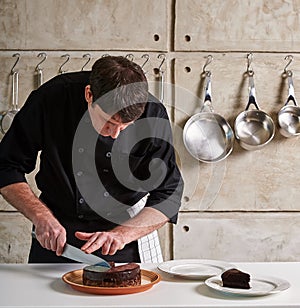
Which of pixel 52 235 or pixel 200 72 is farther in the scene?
pixel 200 72

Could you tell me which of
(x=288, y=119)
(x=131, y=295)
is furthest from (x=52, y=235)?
(x=288, y=119)

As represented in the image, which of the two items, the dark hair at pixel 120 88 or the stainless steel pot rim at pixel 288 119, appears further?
the stainless steel pot rim at pixel 288 119

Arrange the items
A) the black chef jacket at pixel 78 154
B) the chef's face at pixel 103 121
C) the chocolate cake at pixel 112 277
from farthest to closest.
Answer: the black chef jacket at pixel 78 154, the chef's face at pixel 103 121, the chocolate cake at pixel 112 277

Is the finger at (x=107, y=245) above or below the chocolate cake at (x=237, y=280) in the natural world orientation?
above

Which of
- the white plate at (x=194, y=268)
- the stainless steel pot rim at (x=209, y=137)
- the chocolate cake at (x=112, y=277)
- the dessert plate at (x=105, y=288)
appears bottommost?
the white plate at (x=194, y=268)

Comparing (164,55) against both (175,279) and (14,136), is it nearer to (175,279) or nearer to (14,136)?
(14,136)

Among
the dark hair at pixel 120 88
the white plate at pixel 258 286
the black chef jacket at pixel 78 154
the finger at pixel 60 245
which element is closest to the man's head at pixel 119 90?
the dark hair at pixel 120 88

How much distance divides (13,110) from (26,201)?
2.82ft

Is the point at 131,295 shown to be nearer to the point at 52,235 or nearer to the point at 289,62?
the point at 52,235

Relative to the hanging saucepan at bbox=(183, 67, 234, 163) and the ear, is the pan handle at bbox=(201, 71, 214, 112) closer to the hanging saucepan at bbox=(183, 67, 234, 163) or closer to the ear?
the hanging saucepan at bbox=(183, 67, 234, 163)

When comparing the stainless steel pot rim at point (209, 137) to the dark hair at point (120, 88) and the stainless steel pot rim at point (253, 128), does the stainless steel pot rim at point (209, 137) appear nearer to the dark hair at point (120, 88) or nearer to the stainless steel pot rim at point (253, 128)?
the stainless steel pot rim at point (253, 128)

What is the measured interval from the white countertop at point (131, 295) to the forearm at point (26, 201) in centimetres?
19

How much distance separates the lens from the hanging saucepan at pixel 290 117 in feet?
8.70

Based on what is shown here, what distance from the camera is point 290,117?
8.73 feet
